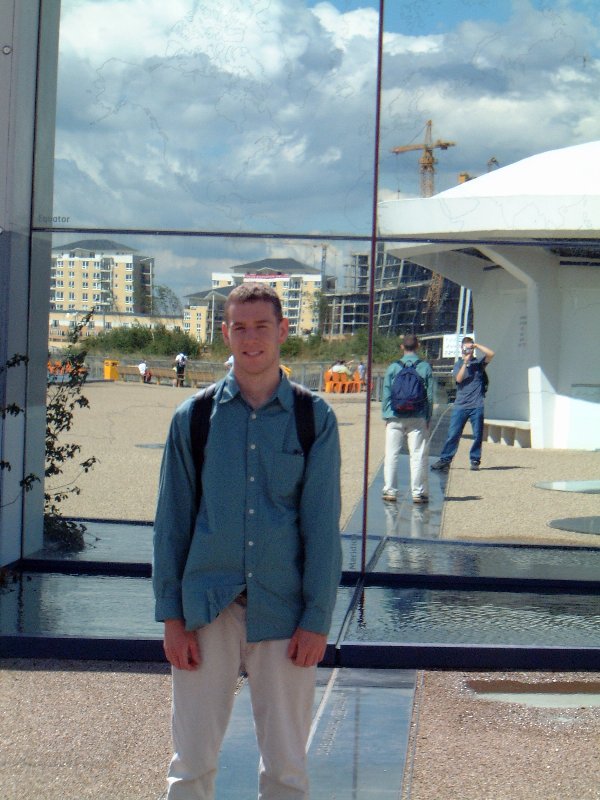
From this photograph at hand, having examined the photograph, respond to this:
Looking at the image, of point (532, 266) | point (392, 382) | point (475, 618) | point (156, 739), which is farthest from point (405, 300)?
point (156, 739)

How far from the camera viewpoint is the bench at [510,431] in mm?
8109

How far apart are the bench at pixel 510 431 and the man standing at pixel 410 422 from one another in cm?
49

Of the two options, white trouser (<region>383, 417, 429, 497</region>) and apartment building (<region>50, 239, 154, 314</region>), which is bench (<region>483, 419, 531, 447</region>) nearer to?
white trouser (<region>383, 417, 429, 497</region>)

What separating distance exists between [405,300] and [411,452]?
3.82 ft

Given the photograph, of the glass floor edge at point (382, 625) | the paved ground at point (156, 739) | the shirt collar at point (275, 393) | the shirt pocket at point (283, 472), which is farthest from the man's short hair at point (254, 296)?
the glass floor edge at point (382, 625)

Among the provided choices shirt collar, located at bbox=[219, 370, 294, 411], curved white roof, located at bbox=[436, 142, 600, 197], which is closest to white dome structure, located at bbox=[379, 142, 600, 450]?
curved white roof, located at bbox=[436, 142, 600, 197]

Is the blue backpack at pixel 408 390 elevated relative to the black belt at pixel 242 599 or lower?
elevated

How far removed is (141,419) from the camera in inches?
334

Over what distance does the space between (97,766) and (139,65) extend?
5496 mm

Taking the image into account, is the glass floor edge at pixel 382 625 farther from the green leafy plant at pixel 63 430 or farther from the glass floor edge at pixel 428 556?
the green leafy plant at pixel 63 430

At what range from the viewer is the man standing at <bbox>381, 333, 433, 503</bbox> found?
8.03 m

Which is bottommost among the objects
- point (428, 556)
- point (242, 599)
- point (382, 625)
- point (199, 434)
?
point (382, 625)

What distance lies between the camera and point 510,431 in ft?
26.8

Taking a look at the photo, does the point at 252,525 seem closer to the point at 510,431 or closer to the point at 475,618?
the point at 475,618
